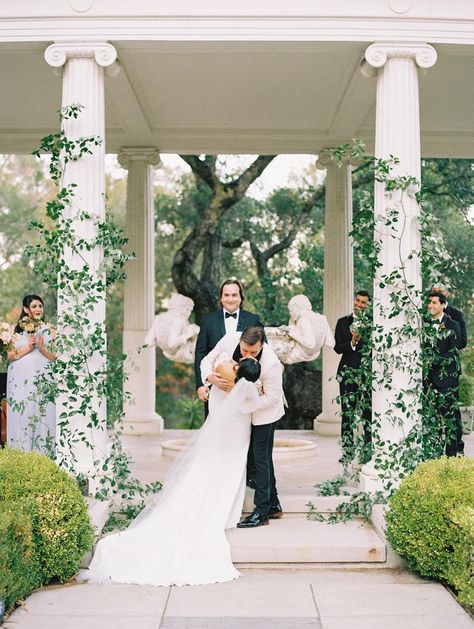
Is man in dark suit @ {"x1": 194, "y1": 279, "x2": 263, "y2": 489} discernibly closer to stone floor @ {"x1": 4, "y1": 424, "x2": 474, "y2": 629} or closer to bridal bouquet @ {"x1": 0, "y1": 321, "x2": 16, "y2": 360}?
bridal bouquet @ {"x1": 0, "y1": 321, "x2": 16, "y2": 360}

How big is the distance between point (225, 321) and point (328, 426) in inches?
218

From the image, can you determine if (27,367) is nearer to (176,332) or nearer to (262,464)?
(176,332)

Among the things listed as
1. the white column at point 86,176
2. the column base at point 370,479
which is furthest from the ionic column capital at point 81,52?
the column base at point 370,479

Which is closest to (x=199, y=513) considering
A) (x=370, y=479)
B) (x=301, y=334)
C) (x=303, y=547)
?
(x=303, y=547)

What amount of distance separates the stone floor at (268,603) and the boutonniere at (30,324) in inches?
130

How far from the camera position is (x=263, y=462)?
7742mm

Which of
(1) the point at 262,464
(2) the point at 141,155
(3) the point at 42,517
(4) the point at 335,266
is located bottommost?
(3) the point at 42,517

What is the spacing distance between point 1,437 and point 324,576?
19.5 feet

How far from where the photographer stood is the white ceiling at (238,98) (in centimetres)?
941

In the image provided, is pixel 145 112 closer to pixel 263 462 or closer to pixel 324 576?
pixel 263 462

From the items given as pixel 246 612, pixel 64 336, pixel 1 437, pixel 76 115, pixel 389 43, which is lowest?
pixel 246 612

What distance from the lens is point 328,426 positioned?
13.7 meters

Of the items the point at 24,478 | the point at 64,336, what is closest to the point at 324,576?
the point at 24,478

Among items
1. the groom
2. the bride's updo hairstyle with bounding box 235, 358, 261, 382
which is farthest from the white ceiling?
the bride's updo hairstyle with bounding box 235, 358, 261, 382
